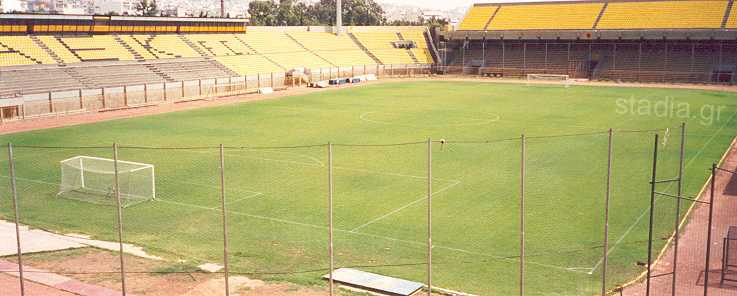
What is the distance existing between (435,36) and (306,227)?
234 feet

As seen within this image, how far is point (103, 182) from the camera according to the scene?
70.5 ft

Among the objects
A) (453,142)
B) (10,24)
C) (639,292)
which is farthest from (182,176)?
(10,24)

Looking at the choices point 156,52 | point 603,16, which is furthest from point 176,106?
point 603,16

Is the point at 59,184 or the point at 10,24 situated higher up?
the point at 10,24

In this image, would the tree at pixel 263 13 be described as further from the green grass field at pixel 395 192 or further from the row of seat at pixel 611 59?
the green grass field at pixel 395 192

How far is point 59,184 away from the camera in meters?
22.6

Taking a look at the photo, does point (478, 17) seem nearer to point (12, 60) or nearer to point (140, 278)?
point (12, 60)

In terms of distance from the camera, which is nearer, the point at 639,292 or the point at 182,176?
the point at 639,292

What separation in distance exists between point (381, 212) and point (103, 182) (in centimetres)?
915

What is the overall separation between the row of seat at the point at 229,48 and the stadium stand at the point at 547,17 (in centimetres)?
1020

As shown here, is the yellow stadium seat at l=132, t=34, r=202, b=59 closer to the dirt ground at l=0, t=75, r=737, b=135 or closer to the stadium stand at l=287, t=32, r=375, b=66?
the dirt ground at l=0, t=75, r=737, b=135

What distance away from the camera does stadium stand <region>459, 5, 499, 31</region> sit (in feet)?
269

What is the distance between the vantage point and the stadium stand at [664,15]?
68.4 m

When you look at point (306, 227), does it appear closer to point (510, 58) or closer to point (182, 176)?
point (182, 176)
